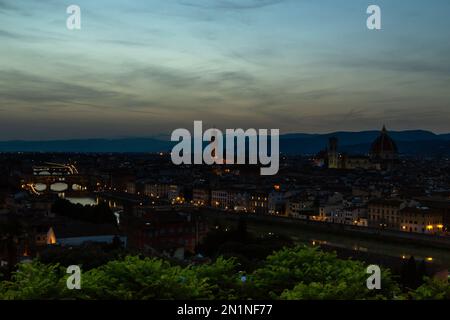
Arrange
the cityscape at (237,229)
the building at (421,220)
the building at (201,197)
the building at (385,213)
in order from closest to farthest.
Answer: the cityscape at (237,229), the building at (421,220), the building at (385,213), the building at (201,197)

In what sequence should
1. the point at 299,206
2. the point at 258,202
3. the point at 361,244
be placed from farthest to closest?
the point at 258,202 < the point at 299,206 < the point at 361,244

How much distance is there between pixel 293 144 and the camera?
103 metres

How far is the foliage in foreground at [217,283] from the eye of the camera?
554 cm

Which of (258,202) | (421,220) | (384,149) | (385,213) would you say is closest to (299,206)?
(258,202)

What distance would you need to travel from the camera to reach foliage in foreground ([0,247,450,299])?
5.54 metres

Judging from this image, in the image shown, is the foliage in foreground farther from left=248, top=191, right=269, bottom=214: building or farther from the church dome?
the church dome

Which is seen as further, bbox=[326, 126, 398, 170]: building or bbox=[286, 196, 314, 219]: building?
bbox=[326, 126, 398, 170]: building

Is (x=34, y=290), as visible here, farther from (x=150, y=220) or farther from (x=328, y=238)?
(x=328, y=238)

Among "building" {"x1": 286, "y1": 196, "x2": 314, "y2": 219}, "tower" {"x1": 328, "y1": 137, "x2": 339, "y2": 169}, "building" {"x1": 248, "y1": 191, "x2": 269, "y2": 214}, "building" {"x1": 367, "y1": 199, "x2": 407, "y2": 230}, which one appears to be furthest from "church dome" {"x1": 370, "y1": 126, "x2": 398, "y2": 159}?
"building" {"x1": 367, "y1": 199, "x2": 407, "y2": 230}

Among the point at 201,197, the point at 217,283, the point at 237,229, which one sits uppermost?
the point at 217,283

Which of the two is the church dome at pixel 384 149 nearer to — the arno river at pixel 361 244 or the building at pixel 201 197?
the building at pixel 201 197

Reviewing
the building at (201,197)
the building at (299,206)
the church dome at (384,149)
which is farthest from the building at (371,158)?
the building at (299,206)

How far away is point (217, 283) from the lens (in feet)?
22.5

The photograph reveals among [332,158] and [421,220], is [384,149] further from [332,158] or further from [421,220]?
[421,220]
